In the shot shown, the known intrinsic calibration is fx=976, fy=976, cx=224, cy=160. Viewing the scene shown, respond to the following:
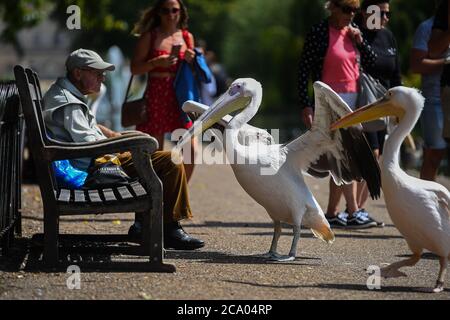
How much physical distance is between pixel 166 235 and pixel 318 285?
1.80 metres

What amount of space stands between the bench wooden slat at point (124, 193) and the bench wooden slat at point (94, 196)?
0.15m

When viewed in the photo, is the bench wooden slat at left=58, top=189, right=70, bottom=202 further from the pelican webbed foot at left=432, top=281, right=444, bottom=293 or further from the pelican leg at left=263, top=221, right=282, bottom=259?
the pelican webbed foot at left=432, top=281, right=444, bottom=293

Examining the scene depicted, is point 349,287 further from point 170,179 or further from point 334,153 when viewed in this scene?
point 170,179

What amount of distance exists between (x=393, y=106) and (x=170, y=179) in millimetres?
1777

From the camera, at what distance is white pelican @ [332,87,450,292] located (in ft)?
20.4

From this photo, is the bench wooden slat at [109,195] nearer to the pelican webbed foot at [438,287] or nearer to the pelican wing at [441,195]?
the pelican wing at [441,195]

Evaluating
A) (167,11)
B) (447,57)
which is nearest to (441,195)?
(447,57)

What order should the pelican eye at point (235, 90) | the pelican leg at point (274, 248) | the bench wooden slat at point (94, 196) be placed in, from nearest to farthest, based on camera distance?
the bench wooden slat at point (94, 196), the pelican leg at point (274, 248), the pelican eye at point (235, 90)

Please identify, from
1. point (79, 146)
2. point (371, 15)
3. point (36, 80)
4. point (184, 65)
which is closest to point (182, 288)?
point (79, 146)

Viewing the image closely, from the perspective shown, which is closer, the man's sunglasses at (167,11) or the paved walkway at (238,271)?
the paved walkway at (238,271)

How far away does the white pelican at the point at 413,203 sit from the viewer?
6230 mm

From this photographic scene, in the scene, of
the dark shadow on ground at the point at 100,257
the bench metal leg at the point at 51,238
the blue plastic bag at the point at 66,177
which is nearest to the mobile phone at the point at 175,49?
the dark shadow on ground at the point at 100,257
